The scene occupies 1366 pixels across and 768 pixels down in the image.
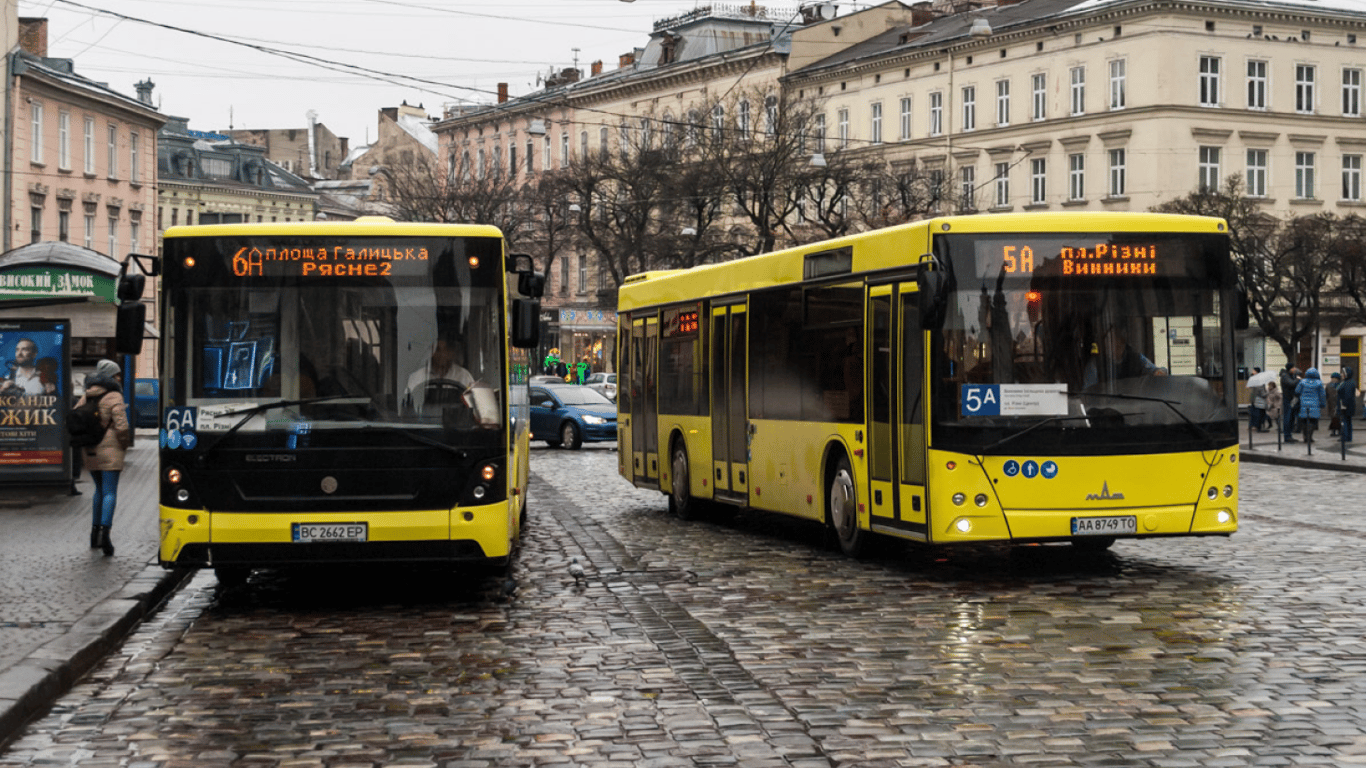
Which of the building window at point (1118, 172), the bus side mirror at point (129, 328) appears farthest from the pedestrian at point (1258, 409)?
the bus side mirror at point (129, 328)

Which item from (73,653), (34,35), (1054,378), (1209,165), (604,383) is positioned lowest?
(73,653)

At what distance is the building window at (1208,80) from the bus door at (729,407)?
2092 inches

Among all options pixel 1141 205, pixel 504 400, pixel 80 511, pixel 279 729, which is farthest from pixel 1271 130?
pixel 279 729

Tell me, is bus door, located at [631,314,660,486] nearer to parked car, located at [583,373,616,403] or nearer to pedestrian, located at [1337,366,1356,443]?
pedestrian, located at [1337,366,1356,443]

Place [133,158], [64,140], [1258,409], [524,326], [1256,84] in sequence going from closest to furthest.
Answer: [524,326] < [1258,409] < [64,140] < [1256,84] < [133,158]

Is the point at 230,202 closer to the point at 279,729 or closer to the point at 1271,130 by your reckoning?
the point at 1271,130

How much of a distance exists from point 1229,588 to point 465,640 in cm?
555

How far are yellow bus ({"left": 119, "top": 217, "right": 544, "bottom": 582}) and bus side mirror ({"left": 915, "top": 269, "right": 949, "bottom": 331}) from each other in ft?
9.94

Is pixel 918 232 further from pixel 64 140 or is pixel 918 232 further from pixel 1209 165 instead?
pixel 1209 165

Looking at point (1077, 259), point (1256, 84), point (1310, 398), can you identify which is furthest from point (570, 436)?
point (1256, 84)

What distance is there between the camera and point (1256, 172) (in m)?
69.4

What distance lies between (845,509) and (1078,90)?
57.0 metres

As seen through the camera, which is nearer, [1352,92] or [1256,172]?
[1256,172]

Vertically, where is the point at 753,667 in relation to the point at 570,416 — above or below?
below
